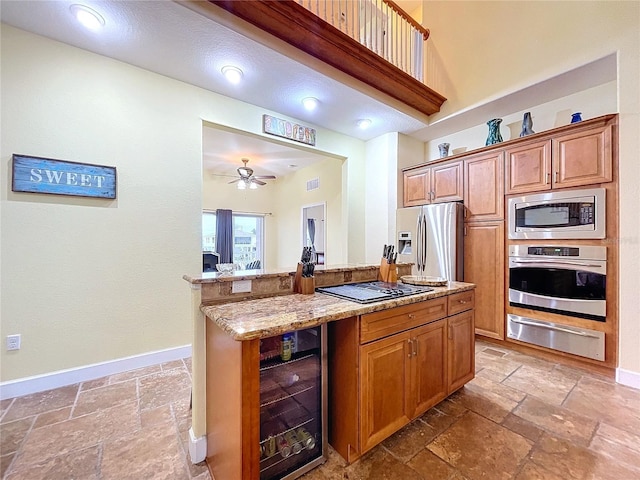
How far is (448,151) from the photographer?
4062mm

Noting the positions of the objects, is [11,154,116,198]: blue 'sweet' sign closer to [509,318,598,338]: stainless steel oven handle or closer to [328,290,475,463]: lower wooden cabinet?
[328,290,475,463]: lower wooden cabinet

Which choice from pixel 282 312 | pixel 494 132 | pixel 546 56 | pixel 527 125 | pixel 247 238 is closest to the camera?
pixel 282 312

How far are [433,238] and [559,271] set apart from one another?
1315mm

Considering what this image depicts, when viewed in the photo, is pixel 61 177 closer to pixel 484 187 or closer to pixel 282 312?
pixel 282 312

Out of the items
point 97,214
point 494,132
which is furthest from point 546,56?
point 97,214

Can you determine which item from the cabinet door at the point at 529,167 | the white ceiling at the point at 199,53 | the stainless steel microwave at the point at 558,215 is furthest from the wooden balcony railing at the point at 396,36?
the stainless steel microwave at the point at 558,215

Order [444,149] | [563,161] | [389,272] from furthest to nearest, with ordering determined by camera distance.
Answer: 1. [444,149]
2. [563,161]
3. [389,272]

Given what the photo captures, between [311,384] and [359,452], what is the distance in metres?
0.42

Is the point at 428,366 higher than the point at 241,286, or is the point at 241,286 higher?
the point at 241,286

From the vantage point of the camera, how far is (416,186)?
4070 mm

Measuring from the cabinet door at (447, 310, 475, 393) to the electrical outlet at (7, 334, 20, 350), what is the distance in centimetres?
339

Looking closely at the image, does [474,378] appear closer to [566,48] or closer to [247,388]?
[247,388]

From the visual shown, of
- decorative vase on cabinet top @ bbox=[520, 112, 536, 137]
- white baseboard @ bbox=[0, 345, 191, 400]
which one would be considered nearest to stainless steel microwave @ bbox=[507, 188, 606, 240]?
decorative vase on cabinet top @ bbox=[520, 112, 536, 137]

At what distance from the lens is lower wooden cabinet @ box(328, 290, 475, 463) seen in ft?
4.81
